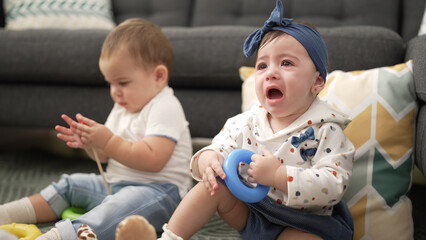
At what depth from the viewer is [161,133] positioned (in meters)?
1.07

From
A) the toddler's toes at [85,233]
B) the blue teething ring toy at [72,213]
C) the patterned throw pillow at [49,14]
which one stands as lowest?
the blue teething ring toy at [72,213]

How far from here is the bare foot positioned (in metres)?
0.66

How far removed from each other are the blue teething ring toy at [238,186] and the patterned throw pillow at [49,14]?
4.67 ft

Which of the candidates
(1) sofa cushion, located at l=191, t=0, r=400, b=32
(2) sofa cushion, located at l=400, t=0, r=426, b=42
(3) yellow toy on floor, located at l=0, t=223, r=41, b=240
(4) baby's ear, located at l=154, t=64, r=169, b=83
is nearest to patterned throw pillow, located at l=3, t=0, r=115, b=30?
(1) sofa cushion, located at l=191, t=0, r=400, b=32

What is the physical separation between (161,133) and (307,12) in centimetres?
115

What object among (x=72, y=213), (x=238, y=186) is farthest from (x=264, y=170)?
(x=72, y=213)

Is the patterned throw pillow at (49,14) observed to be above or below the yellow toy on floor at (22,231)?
above

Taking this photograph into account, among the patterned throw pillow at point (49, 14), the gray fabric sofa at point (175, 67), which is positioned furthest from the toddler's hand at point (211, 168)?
the patterned throw pillow at point (49, 14)

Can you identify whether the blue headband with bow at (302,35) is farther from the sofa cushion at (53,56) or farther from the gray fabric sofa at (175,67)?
the sofa cushion at (53,56)

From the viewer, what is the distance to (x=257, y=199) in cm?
74

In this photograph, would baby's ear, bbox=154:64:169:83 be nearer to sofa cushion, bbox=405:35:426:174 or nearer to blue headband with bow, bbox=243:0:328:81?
blue headband with bow, bbox=243:0:328:81

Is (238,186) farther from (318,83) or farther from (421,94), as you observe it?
(421,94)

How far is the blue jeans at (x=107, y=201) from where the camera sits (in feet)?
2.86

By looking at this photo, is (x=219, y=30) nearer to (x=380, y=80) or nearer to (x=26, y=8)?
(x=380, y=80)
